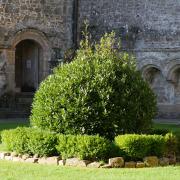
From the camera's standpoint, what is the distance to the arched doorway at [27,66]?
83.3 ft

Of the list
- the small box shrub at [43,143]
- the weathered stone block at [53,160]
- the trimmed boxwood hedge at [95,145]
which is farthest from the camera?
the small box shrub at [43,143]

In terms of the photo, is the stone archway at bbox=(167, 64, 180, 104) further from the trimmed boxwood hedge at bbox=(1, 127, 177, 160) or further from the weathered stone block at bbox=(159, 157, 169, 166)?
the weathered stone block at bbox=(159, 157, 169, 166)

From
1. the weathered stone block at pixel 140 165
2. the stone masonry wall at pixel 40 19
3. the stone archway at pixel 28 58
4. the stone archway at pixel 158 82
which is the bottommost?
the weathered stone block at pixel 140 165

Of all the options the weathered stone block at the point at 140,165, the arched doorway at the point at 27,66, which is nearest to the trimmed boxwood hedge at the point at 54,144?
the weathered stone block at the point at 140,165

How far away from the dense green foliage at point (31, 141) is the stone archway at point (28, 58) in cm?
1162

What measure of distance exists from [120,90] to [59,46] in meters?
13.0

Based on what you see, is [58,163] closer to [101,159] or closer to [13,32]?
[101,159]

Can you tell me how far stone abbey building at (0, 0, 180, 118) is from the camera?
77.0 feet

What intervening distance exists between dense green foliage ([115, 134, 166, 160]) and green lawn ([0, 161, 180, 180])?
554 millimetres

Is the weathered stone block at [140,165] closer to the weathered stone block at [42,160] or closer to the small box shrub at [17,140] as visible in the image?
the weathered stone block at [42,160]

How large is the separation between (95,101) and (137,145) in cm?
130

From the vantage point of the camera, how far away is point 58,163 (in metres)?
10.9

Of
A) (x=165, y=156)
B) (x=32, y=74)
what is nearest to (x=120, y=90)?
(x=165, y=156)

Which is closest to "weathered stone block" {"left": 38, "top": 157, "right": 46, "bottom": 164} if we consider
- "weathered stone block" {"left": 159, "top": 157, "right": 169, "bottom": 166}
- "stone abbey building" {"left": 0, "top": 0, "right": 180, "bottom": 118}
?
"weathered stone block" {"left": 159, "top": 157, "right": 169, "bottom": 166}
